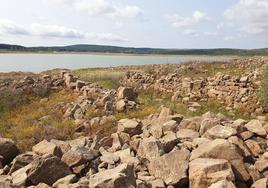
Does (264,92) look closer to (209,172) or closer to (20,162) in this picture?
(209,172)

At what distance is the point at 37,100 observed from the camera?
24.3 metres

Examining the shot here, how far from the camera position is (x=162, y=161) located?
29.3 feet

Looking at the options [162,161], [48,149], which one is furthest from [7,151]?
[162,161]

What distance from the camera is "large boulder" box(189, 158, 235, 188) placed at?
26.2 ft

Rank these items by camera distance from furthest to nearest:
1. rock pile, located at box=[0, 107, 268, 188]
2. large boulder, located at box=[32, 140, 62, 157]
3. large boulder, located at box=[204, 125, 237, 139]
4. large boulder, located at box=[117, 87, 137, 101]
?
large boulder, located at box=[117, 87, 137, 101] < large boulder, located at box=[32, 140, 62, 157] < large boulder, located at box=[204, 125, 237, 139] < rock pile, located at box=[0, 107, 268, 188]

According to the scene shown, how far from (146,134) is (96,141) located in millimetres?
1383

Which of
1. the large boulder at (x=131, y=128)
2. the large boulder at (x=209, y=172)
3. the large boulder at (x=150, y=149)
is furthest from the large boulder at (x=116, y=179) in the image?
the large boulder at (x=131, y=128)

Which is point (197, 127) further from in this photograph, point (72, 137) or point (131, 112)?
point (131, 112)

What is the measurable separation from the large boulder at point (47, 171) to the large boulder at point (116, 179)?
1302mm

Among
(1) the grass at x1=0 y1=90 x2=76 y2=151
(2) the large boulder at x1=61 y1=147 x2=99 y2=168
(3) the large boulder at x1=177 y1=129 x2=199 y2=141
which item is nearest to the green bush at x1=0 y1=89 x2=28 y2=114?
(1) the grass at x1=0 y1=90 x2=76 y2=151

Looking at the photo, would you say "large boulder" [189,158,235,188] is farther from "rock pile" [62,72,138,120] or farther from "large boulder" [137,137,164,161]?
"rock pile" [62,72,138,120]

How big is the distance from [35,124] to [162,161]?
8892mm

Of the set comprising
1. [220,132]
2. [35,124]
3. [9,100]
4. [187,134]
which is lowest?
[9,100]

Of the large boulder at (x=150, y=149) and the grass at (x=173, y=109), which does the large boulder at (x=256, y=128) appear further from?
the grass at (x=173, y=109)
